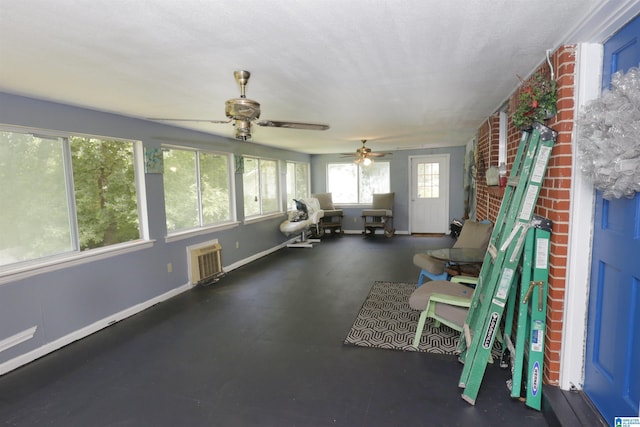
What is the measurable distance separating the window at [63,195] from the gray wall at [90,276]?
0.14 metres

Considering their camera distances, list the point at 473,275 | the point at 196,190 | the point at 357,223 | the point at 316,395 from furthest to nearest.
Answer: the point at 357,223 → the point at 196,190 → the point at 473,275 → the point at 316,395

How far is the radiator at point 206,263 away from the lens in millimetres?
4473

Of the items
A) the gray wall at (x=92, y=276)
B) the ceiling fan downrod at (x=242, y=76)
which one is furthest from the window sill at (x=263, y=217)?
the ceiling fan downrod at (x=242, y=76)

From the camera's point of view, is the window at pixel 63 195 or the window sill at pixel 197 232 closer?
the window at pixel 63 195

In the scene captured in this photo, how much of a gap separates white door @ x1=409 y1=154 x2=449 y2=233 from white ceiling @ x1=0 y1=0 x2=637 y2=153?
496 cm

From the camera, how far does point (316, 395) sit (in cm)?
215

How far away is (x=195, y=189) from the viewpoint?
475 cm

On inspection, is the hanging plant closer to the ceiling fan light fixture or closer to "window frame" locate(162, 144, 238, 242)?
the ceiling fan light fixture

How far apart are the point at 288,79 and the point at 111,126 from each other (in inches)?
85.6

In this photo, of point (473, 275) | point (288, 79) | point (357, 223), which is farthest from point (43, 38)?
point (357, 223)

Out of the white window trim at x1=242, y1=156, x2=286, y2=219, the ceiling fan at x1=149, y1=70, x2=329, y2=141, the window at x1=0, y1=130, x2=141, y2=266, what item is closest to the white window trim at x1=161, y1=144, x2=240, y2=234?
the white window trim at x1=242, y1=156, x2=286, y2=219

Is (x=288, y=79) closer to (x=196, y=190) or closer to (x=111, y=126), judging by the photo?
(x=111, y=126)

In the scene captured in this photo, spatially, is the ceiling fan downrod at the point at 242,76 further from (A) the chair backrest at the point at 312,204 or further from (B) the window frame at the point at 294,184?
(A) the chair backrest at the point at 312,204

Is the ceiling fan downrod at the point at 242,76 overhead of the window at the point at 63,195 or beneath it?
overhead
